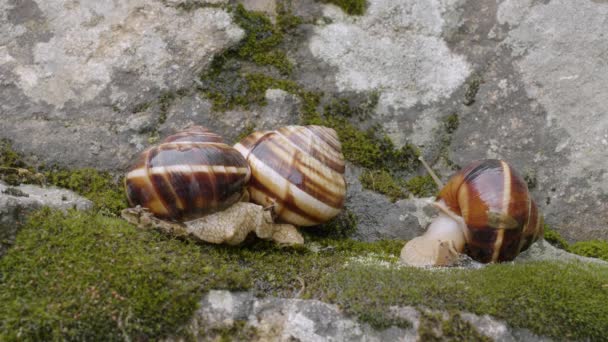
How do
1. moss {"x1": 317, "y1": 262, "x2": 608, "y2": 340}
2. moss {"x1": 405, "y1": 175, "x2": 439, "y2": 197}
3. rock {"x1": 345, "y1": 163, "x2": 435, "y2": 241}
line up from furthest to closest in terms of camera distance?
moss {"x1": 405, "y1": 175, "x2": 439, "y2": 197}
rock {"x1": 345, "y1": 163, "x2": 435, "y2": 241}
moss {"x1": 317, "y1": 262, "x2": 608, "y2": 340}

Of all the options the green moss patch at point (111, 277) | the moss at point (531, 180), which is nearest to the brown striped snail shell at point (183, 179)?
the green moss patch at point (111, 277)

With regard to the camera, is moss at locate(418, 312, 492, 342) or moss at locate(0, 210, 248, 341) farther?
moss at locate(418, 312, 492, 342)

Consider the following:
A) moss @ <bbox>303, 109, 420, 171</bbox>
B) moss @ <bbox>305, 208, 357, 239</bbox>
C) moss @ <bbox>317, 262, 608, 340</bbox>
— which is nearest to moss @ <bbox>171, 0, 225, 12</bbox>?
moss @ <bbox>303, 109, 420, 171</bbox>

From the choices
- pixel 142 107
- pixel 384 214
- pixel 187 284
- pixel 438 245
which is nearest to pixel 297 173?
pixel 384 214

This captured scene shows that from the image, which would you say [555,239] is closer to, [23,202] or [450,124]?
[450,124]

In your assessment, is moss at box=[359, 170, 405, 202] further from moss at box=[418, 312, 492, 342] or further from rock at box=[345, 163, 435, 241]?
moss at box=[418, 312, 492, 342]

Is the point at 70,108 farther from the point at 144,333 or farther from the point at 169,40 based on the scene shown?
the point at 144,333
